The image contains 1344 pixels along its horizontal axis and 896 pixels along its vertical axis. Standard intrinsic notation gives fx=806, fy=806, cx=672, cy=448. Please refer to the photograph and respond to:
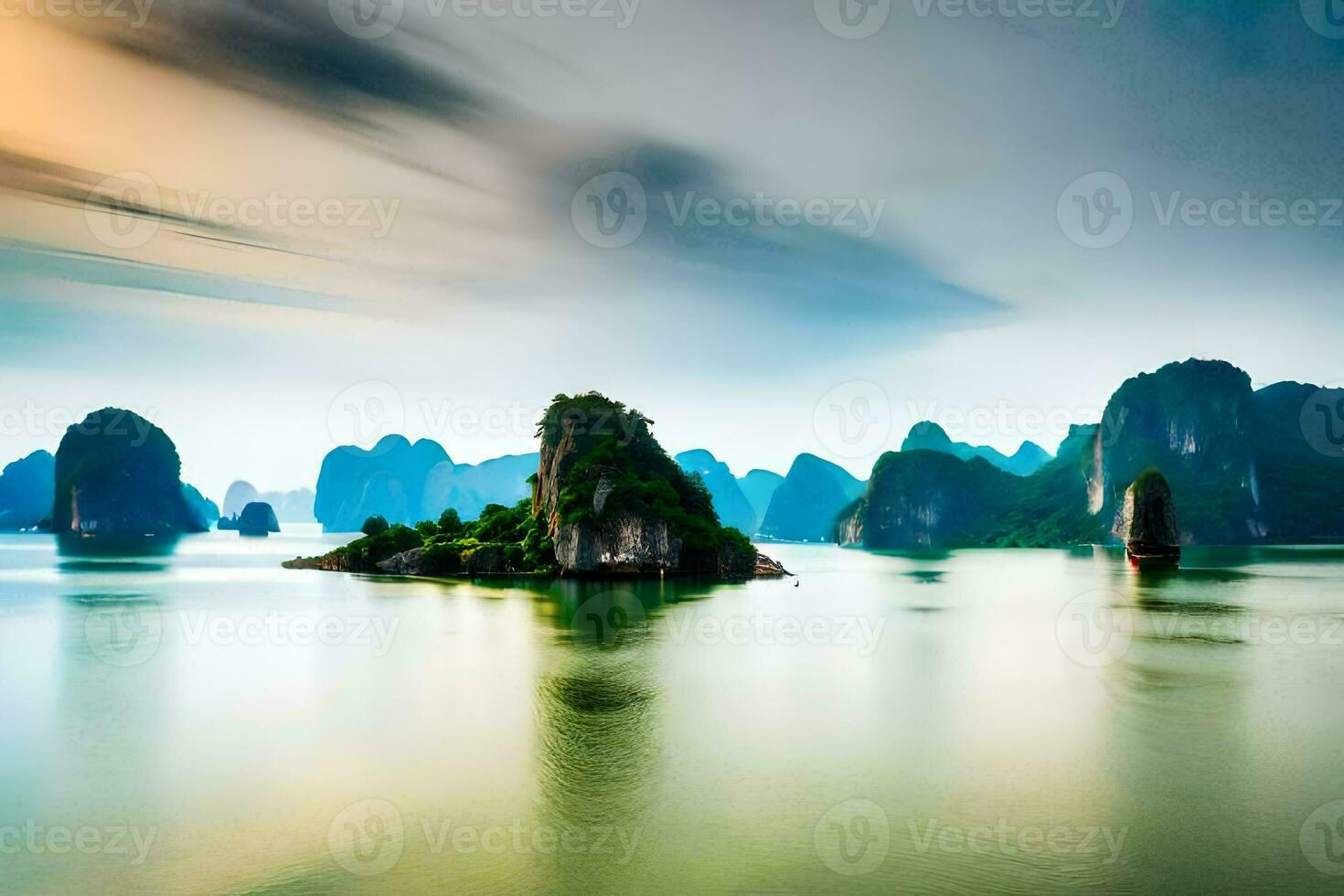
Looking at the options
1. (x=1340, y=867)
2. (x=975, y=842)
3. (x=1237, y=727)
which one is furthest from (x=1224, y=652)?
(x=975, y=842)

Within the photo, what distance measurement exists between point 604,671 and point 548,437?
5255cm

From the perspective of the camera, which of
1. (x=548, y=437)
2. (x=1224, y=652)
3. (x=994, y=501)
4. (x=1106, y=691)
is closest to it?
(x=1106, y=691)

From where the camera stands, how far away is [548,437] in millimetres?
76125

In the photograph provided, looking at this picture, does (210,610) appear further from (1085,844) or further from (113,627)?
(1085,844)

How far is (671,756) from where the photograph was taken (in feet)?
53.0

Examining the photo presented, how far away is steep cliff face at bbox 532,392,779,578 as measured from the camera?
6450 cm
